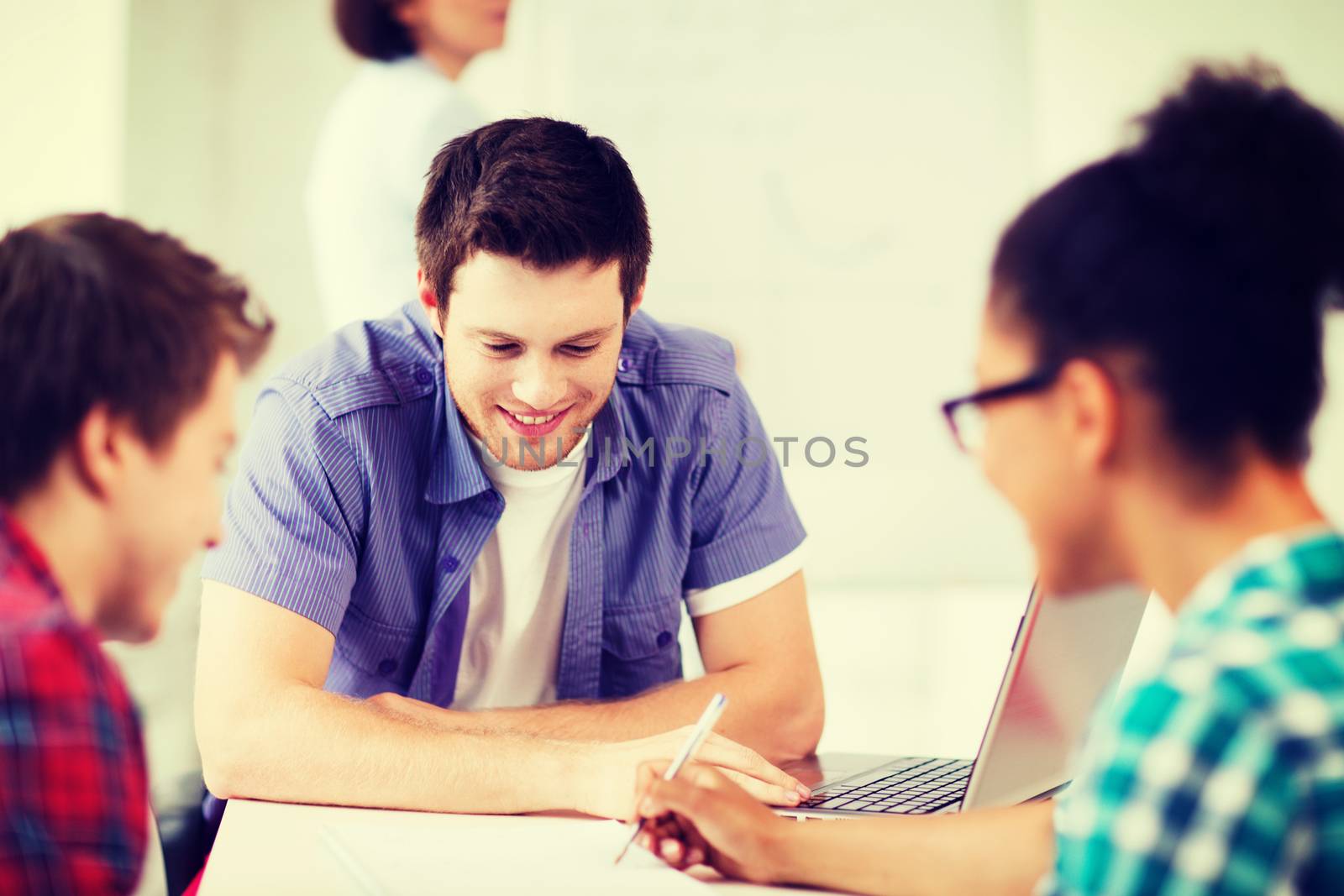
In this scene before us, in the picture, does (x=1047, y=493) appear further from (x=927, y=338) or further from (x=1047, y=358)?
(x=927, y=338)

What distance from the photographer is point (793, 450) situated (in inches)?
126

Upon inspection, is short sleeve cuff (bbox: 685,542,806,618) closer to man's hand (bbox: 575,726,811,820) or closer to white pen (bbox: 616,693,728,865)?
man's hand (bbox: 575,726,811,820)

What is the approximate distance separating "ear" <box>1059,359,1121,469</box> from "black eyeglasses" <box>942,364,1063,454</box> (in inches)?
0.4

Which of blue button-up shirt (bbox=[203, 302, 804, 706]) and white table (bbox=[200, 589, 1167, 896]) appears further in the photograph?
white table (bbox=[200, 589, 1167, 896])

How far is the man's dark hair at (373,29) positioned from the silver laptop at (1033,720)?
2039mm

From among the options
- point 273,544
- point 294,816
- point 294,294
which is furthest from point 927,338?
point 294,816

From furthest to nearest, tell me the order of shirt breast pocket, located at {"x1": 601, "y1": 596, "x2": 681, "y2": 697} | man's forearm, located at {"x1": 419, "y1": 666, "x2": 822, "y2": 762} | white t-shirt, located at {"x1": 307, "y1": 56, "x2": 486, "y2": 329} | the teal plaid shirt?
white t-shirt, located at {"x1": 307, "y1": 56, "x2": 486, "y2": 329}, shirt breast pocket, located at {"x1": 601, "y1": 596, "x2": 681, "y2": 697}, man's forearm, located at {"x1": 419, "y1": 666, "x2": 822, "y2": 762}, the teal plaid shirt

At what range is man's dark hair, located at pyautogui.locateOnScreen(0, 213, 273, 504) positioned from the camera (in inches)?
27.8

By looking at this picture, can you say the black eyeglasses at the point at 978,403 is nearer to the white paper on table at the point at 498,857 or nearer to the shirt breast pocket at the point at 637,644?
the white paper on table at the point at 498,857

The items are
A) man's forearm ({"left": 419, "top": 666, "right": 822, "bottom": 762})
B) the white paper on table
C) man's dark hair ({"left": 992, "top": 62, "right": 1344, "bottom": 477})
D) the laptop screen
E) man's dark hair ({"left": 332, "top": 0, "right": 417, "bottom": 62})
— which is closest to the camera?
man's dark hair ({"left": 992, "top": 62, "right": 1344, "bottom": 477})

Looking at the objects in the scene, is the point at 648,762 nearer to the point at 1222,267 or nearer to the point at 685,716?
the point at 685,716

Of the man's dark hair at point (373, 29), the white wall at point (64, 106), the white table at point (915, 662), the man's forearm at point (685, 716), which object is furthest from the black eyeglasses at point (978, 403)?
the white wall at point (64, 106)

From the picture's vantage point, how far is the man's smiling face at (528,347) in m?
1.36

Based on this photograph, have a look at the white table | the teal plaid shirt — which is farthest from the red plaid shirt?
the white table
